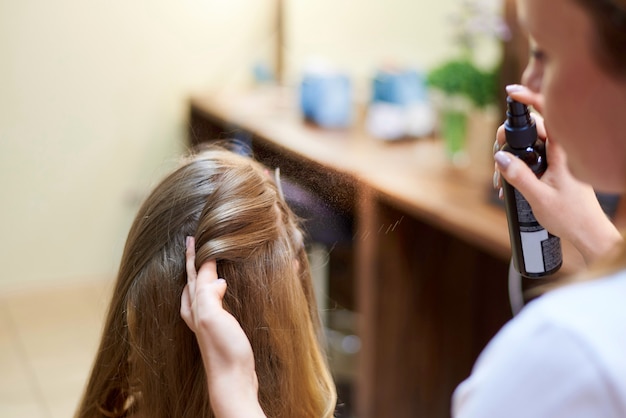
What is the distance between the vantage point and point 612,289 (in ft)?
1.42

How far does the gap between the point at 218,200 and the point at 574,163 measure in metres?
0.35

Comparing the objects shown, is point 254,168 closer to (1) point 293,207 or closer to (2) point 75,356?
(1) point 293,207

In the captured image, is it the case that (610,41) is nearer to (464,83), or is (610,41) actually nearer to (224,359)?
(224,359)

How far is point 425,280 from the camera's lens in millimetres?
1911

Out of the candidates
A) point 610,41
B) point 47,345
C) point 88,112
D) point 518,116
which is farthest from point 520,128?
point 47,345

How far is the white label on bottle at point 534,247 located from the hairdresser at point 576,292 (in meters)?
0.24

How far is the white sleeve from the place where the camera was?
409 mm

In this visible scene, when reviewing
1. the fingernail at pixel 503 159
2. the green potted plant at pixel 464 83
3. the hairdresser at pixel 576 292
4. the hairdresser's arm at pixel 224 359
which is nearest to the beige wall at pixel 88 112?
the hairdresser's arm at pixel 224 359

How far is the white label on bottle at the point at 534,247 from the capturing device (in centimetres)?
74

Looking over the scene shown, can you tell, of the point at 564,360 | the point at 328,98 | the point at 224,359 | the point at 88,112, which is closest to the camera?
the point at 564,360

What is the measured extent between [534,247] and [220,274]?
0.91 feet

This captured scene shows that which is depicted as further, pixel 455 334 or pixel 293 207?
pixel 455 334

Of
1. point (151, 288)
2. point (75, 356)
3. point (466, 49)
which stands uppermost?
point (151, 288)

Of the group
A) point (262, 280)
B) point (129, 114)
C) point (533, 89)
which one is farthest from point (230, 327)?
point (129, 114)
